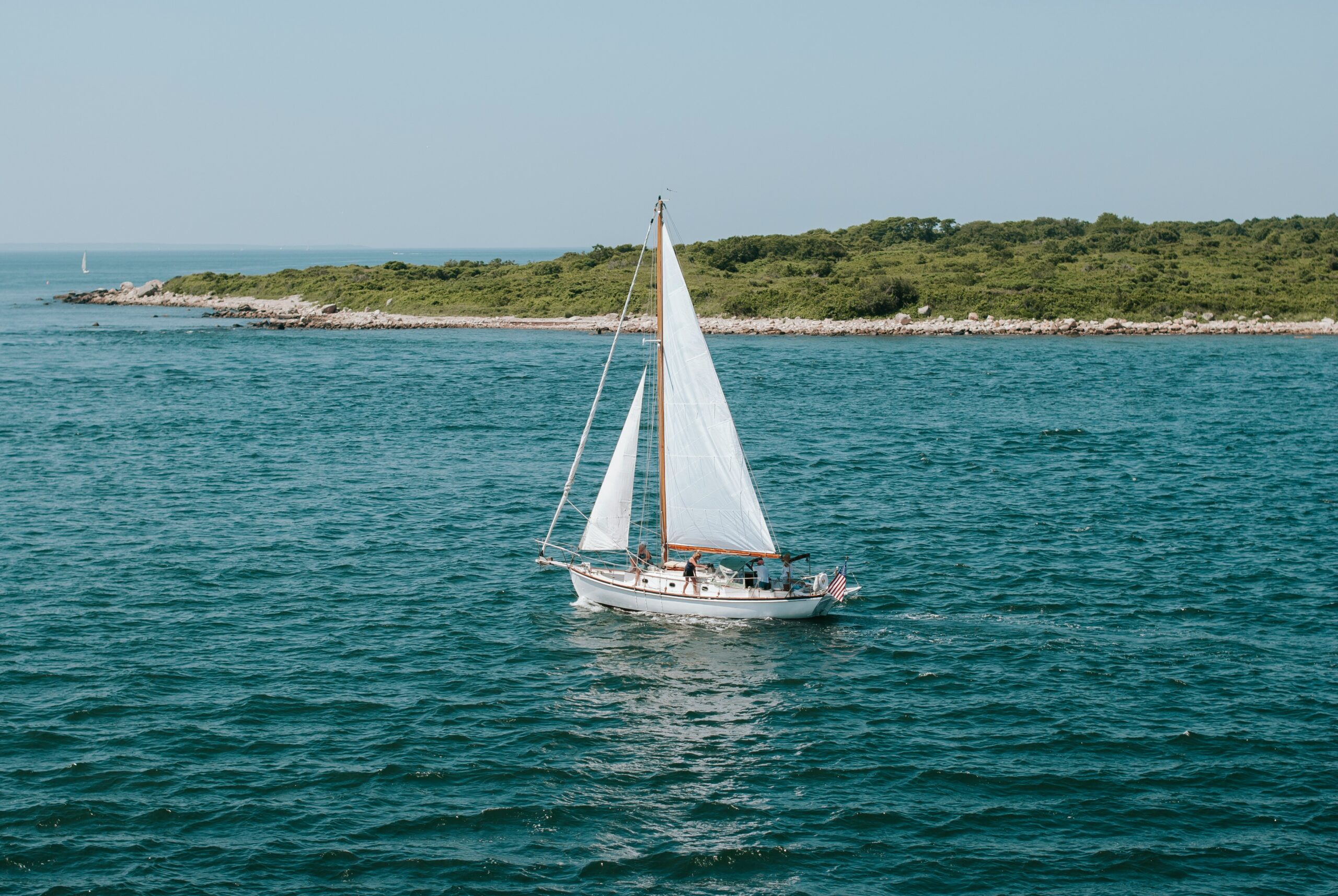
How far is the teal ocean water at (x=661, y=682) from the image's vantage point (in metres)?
24.0

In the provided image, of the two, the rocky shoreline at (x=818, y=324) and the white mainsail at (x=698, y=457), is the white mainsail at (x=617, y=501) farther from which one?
the rocky shoreline at (x=818, y=324)

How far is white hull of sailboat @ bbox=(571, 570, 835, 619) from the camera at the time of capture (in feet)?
120

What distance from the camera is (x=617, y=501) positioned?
124ft

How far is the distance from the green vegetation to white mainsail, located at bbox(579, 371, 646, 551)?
105165 millimetres

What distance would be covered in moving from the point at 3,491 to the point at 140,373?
46.2m

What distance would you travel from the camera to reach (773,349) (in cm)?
11819

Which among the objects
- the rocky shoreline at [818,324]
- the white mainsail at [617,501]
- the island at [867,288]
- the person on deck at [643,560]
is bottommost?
the person on deck at [643,560]

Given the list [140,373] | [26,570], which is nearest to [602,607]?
[26,570]

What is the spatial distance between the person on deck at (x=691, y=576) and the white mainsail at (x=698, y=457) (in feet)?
2.21

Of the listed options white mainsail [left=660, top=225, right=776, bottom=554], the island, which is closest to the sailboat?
white mainsail [left=660, top=225, right=776, bottom=554]

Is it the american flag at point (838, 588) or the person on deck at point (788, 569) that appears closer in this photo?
the american flag at point (838, 588)

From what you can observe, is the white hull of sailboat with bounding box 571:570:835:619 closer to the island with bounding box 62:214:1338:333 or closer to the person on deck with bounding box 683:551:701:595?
the person on deck with bounding box 683:551:701:595

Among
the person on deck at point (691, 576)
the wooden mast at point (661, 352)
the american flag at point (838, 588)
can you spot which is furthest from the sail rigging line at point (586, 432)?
the american flag at point (838, 588)

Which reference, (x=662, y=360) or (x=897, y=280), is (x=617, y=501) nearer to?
(x=662, y=360)
